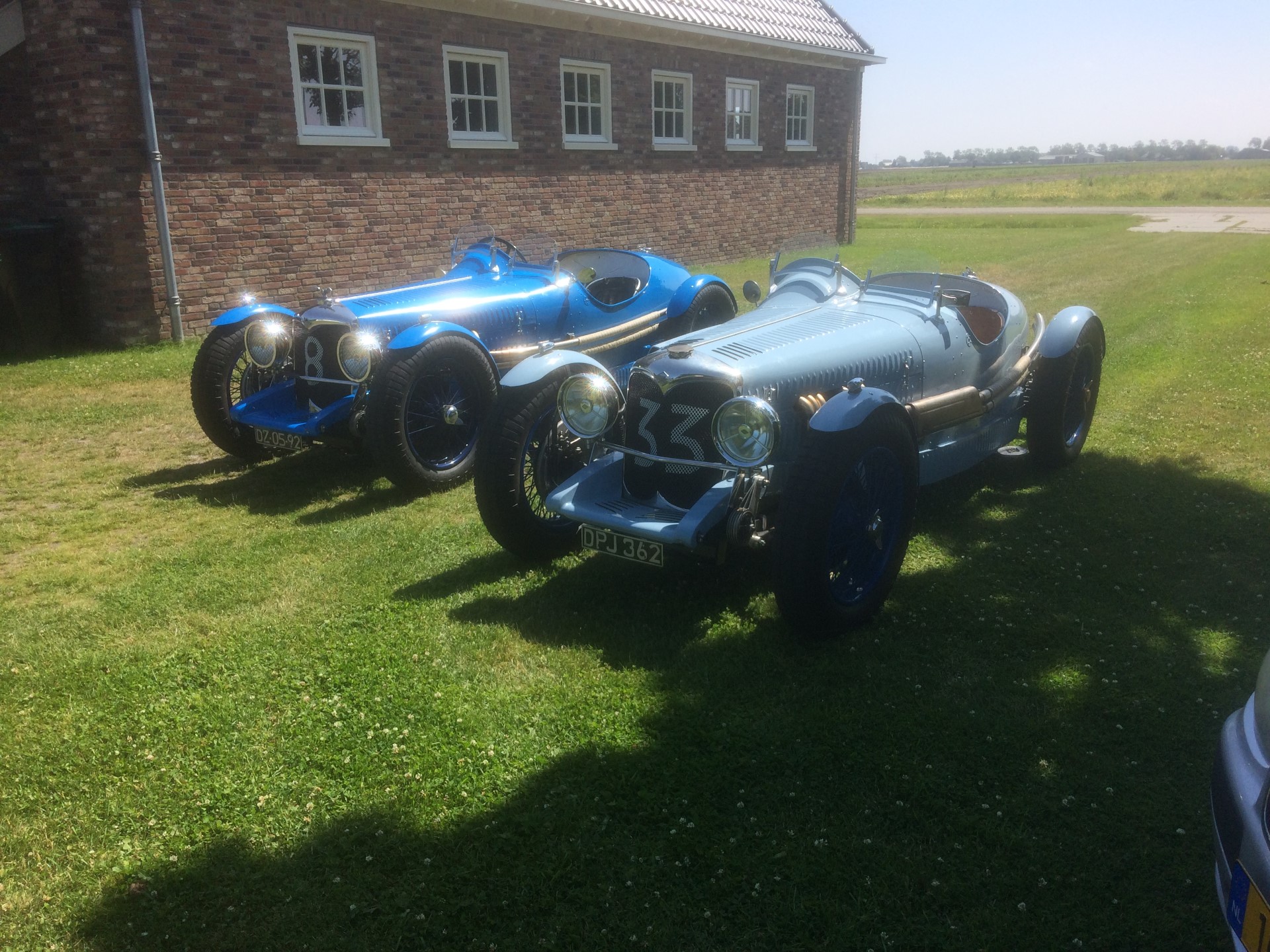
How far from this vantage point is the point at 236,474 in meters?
6.76

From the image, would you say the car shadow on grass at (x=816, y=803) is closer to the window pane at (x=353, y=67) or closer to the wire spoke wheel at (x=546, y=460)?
the wire spoke wheel at (x=546, y=460)

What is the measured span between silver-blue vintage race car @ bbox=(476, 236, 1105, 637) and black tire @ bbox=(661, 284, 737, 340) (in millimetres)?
2054

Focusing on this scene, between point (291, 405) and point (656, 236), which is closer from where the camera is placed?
point (291, 405)

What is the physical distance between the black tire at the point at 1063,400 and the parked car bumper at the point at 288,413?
13.9 ft

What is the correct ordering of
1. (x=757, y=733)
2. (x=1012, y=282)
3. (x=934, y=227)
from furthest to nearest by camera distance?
(x=934, y=227) < (x=1012, y=282) < (x=757, y=733)

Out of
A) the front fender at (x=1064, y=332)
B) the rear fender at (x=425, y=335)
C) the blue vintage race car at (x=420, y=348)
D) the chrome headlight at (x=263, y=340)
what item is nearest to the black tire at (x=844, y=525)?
the blue vintage race car at (x=420, y=348)

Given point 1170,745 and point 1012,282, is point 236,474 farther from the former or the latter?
point 1012,282

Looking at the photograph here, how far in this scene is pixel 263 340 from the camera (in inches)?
260

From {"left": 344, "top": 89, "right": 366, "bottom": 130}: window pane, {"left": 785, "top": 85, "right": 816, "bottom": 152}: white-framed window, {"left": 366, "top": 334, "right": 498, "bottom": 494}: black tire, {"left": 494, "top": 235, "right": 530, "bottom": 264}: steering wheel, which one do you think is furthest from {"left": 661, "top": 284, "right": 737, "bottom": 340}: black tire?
{"left": 785, "top": 85, "right": 816, "bottom": 152}: white-framed window

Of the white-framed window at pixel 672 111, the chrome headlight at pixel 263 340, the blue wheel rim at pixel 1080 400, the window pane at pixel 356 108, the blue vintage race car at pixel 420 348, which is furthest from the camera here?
the white-framed window at pixel 672 111

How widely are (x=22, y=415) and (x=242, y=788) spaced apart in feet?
20.7

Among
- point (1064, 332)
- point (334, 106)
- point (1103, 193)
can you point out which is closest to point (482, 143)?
point (334, 106)

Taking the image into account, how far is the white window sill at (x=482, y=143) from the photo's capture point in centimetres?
1303

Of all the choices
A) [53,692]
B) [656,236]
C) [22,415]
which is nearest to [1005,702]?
[53,692]
